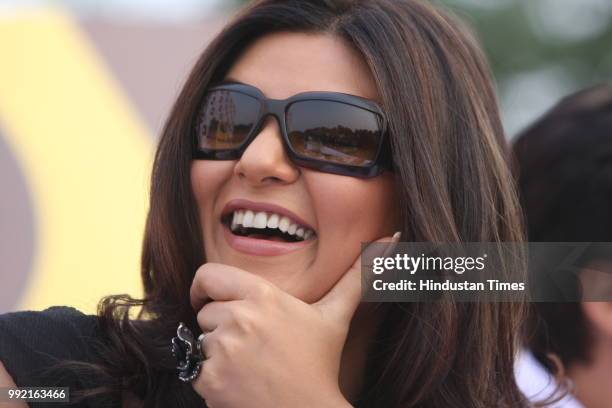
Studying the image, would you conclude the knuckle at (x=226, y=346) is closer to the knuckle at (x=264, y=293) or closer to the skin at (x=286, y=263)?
the skin at (x=286, y=263)

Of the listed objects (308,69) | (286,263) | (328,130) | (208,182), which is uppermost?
(308,69)

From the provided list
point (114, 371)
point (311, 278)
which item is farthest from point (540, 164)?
point (114, 371)

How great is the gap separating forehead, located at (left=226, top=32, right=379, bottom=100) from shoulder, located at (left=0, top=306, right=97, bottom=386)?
2.53 feet

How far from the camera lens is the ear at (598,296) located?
258 centimetres

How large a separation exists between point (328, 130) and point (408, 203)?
11.3 inches

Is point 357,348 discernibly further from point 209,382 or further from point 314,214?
point 209,382

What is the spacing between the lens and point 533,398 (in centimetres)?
251

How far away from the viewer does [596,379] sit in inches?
105

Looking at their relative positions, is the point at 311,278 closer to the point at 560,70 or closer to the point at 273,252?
the point at 273,252

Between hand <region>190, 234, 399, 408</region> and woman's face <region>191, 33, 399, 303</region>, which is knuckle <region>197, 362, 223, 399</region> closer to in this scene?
hand <region>190, 234, 399, 408</region>

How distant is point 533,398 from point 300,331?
111 centimetres

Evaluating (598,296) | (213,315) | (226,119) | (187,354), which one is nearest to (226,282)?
(213,315)

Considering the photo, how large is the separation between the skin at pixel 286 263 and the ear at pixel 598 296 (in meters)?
0.92

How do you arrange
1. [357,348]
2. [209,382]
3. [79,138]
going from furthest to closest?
[79,138], [357,348], [209,382]
